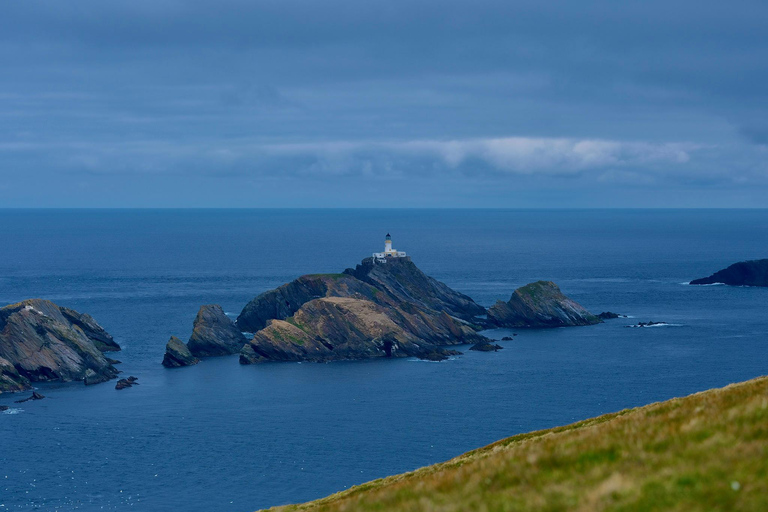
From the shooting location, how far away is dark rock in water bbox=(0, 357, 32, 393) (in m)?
104

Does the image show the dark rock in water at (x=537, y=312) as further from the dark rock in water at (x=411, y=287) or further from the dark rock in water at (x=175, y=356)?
the dark rock in water at (x=175, y=356)

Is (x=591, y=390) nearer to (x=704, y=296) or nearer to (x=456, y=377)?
(x=456, y=377)

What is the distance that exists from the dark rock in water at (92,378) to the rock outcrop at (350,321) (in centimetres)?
2044

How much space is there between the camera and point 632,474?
56.1 feet

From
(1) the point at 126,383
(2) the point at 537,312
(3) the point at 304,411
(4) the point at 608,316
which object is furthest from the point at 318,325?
(4) the point at 608,316

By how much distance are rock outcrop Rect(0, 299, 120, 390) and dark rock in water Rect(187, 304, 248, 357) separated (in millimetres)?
14679

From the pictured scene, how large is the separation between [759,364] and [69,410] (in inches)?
3424

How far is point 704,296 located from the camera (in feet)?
622

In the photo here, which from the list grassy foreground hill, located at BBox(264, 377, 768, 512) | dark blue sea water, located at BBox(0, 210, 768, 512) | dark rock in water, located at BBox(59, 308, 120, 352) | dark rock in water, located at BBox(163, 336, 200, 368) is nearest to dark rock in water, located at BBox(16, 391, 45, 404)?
dark blue sea water, located at BBox(0, 210, 768, 512)

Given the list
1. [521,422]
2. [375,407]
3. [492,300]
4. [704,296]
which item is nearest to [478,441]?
[521,422]

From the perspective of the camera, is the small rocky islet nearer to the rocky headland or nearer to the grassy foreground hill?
the rocky headland

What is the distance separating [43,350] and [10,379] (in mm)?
6777

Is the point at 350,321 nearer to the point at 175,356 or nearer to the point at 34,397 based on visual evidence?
the point at 175,356

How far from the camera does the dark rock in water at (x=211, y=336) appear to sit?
12838 centimetres
